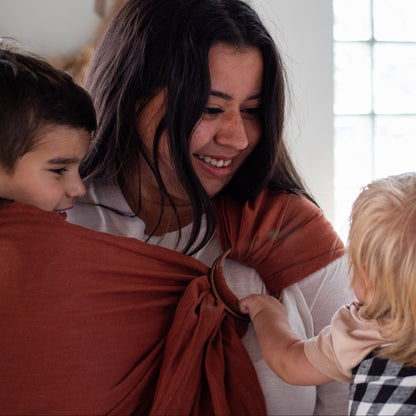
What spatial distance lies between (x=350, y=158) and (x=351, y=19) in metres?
0.89

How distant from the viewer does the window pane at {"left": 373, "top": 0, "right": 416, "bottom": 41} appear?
3.83 m

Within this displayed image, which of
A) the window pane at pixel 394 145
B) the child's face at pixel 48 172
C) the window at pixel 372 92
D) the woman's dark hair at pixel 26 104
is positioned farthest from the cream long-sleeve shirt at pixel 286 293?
the window pane at pixel 394 145

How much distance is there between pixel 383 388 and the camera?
3.01ft

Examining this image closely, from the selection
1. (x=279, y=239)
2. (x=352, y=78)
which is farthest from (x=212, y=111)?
(x=352, y=78)

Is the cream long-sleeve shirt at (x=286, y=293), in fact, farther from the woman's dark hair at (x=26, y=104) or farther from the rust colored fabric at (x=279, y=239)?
the woman's dark hair at (x=26, y=104)

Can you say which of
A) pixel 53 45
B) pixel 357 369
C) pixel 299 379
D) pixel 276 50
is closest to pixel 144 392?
pixel 299 379

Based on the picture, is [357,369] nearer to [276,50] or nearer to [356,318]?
[356,318]

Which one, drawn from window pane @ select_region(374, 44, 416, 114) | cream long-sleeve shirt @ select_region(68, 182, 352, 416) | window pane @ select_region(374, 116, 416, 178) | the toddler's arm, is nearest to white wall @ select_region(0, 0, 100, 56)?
window pane @ select_region(374, 44, 416, 114)

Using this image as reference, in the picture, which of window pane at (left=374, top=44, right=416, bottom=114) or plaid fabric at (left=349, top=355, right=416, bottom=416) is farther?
window pane at (left=374, top=44, right=416, bottom=114)

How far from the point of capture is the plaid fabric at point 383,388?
905 millimetres

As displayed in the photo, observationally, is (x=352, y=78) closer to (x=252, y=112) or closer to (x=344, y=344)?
(x=252, y=112)

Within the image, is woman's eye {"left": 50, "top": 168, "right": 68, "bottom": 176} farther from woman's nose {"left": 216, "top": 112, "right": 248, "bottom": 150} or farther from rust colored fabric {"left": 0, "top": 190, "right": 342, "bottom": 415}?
woman's nose {"left": 216, "top": 112, "right": 248, "bottom": 150}

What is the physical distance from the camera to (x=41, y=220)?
3.73 ft

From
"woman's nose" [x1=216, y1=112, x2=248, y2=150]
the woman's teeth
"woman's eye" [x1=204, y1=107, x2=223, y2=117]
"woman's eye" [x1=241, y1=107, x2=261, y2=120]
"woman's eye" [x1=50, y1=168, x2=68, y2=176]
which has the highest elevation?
"woman's eye" [x1=204, y1=107, x2=223, y2=117]
